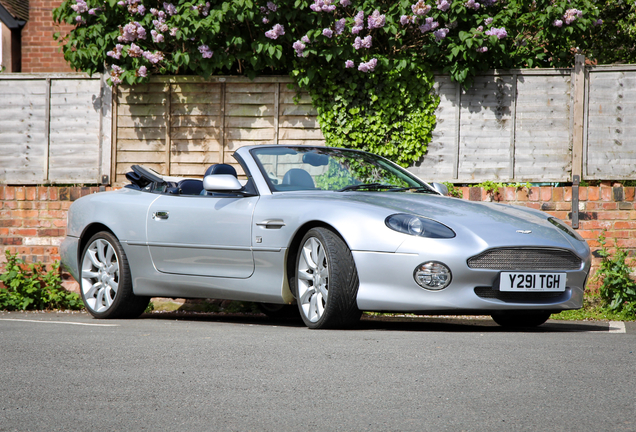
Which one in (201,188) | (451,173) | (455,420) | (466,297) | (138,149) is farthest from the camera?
(138,149)

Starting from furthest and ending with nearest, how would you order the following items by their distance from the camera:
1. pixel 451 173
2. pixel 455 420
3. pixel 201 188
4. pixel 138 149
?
pixel 138 149
pixel 451 173
pixel 201 188
pixel 455 420

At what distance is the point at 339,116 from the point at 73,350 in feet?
17.4

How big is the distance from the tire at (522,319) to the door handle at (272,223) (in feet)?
5.38

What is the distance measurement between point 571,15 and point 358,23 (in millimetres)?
2318

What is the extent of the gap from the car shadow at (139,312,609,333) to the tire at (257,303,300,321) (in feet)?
0.29

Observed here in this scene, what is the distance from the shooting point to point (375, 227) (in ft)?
15.8

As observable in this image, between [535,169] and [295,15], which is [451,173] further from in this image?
[295,15]

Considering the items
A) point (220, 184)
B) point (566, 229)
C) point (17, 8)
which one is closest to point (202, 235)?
point (220, 184)

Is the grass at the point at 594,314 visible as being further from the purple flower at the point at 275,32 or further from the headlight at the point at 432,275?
the purple flower at the point at 275,32

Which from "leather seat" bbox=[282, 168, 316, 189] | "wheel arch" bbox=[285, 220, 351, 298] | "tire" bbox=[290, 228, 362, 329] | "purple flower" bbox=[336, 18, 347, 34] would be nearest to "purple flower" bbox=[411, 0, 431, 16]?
"purple flower" bbox=[336, 18, 347, 34]

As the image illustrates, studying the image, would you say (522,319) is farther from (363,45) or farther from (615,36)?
(615,36)

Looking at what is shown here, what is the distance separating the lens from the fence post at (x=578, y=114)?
27.8 feet

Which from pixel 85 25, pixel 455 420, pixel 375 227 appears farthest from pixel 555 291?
pixel 85 25

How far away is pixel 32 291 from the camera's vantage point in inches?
339
